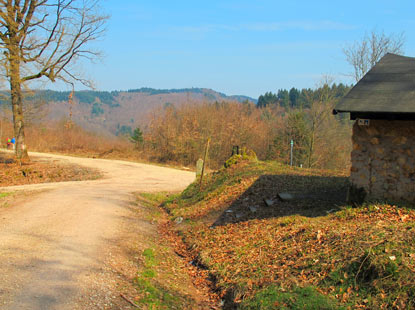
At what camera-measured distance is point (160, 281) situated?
23.0 ft

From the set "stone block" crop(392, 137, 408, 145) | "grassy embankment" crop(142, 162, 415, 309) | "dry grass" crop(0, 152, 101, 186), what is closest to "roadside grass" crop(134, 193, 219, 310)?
"grassy embankment" crop(142, 162, 415, 309)

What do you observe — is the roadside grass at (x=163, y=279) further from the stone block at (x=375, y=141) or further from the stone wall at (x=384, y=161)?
the stone block at (x=375, y=141)

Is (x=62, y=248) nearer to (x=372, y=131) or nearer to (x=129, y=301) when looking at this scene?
(x=129, y=301)

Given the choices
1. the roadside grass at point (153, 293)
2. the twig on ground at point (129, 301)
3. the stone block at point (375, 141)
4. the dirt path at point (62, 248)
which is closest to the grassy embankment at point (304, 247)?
the roadside grass at point (153, 293)

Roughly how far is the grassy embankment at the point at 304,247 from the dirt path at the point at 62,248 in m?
1.93

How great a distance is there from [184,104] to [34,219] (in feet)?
109

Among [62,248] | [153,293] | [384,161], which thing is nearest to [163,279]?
[153,293]

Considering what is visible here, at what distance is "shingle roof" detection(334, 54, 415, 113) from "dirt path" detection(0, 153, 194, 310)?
18.8 ft

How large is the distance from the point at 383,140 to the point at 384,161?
1.45 feet

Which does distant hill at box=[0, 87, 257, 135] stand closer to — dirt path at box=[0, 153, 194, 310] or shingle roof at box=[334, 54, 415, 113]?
dirt path at box=[0, 153, 194, 310]

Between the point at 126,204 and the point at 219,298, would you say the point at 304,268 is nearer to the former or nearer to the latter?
the point at 219,298

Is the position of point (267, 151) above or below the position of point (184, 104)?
below

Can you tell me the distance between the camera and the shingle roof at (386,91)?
8121 millimetres

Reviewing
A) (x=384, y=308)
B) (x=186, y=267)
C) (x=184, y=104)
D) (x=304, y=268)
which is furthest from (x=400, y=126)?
(x=184, y=104)
